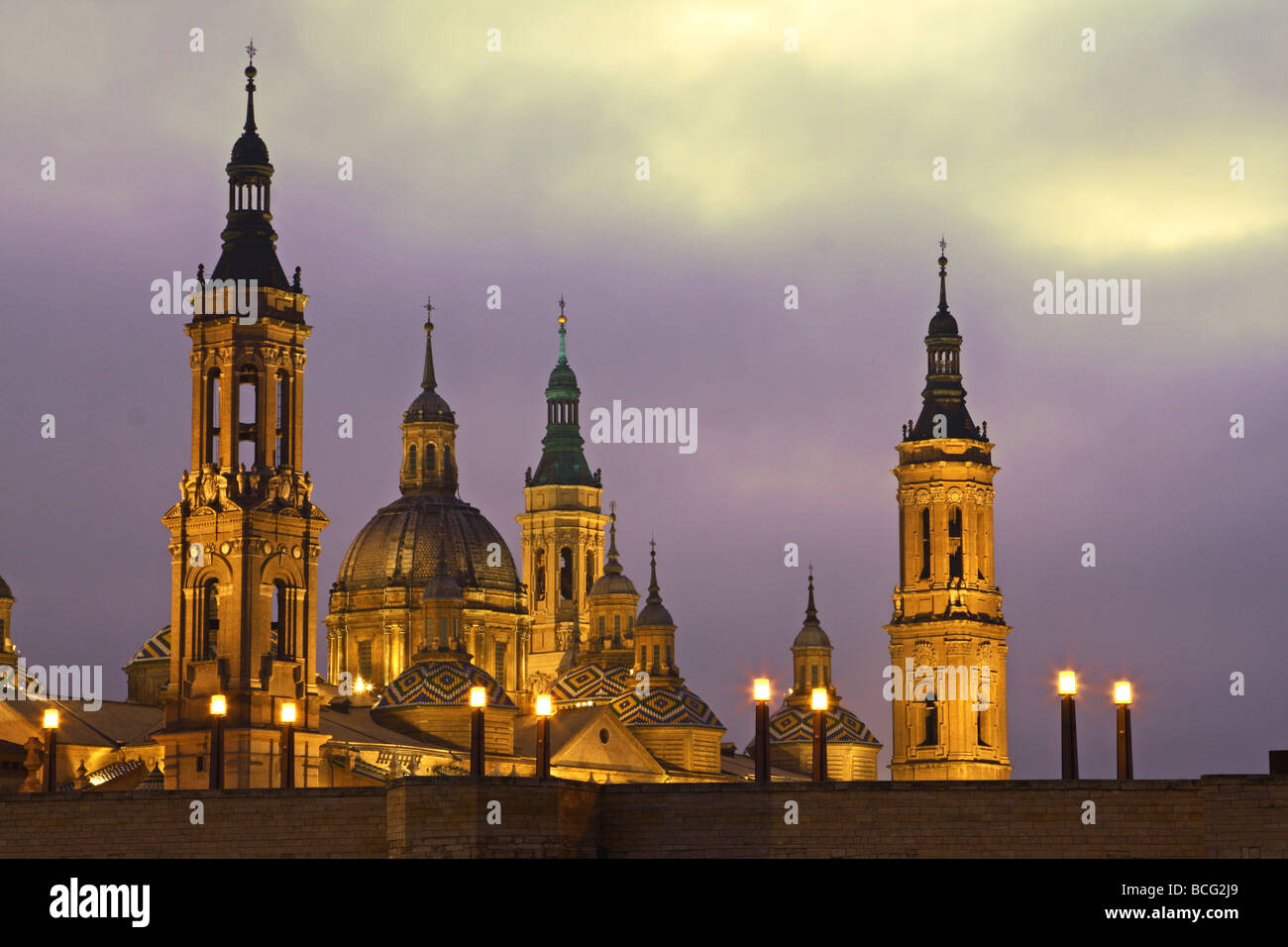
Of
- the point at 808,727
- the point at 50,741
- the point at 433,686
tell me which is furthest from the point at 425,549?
the point at 50,741

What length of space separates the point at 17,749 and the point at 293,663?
936cm

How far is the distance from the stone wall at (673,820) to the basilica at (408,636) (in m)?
27.9

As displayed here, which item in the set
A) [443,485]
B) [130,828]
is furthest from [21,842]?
[443,485]

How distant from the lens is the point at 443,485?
128 metres

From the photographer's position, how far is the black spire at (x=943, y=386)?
10569cm

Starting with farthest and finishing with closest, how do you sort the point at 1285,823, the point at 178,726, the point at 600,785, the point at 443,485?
the point at 443,485, the point at 178,726, the point at 600,785, the point at 1285,823

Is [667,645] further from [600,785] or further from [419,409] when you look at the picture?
[600,785]

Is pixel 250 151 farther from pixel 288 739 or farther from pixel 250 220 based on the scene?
pixel 288 739

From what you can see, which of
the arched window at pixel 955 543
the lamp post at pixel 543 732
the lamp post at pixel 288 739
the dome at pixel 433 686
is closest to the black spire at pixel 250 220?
the dome at pixel 433 686

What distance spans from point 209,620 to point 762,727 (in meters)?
52.5

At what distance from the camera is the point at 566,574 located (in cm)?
14838

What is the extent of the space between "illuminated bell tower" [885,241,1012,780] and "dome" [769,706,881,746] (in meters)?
19.5

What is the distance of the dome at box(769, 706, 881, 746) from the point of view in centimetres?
12438

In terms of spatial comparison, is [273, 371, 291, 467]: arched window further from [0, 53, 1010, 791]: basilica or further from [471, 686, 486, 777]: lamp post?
[471, 686, 486, 777]: lamp post
